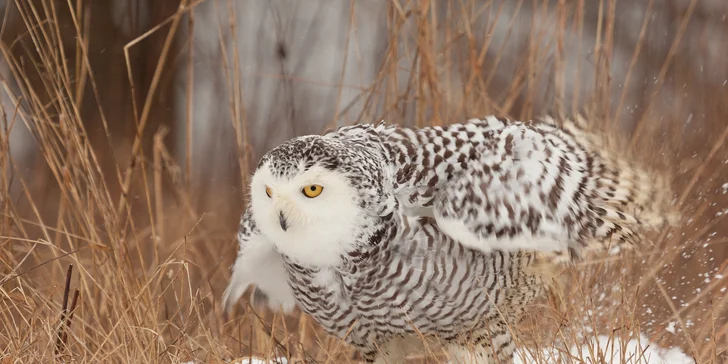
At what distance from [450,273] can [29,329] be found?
1062 millimetres

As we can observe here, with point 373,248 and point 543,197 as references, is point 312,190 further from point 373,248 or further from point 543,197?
point 543,197

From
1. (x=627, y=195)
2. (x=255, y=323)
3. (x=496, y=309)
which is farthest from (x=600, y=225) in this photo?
(x=255, y=323)

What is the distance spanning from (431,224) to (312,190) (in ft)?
1.12

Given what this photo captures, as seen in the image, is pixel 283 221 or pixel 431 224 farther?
pixel 431 224

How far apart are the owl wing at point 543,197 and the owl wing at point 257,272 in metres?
0.52

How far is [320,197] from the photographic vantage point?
2111mm

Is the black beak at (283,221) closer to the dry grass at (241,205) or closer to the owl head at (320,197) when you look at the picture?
the owl head at (320,197)

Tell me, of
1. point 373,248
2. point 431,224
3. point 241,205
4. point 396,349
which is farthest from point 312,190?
point 241,205

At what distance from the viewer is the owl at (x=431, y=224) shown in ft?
7.02

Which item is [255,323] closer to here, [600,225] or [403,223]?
[403,223]

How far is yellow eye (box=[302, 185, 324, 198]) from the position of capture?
6.86ft

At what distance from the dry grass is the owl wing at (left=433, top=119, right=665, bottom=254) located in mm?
145

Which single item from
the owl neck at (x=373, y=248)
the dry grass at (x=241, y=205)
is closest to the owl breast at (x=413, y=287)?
the owl neck at (x=373, y=248)

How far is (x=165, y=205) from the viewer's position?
16.8 feet
